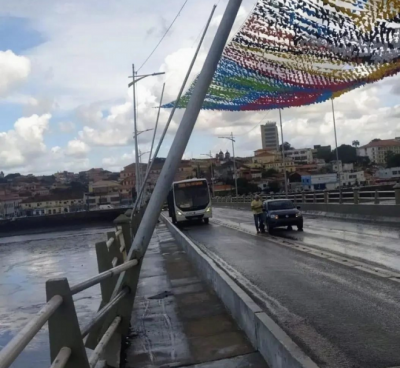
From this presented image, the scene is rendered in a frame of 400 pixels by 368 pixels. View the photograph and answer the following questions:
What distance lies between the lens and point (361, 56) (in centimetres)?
1778

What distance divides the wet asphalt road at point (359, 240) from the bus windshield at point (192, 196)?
12.5 metres

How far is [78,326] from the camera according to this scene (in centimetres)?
520

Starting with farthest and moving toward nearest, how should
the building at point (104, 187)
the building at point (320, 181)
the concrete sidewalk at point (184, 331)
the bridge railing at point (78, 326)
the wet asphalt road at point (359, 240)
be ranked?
1. the building at point (104, 187)
2. the building at point (320, 181)
3. the wet asphalt road at point (359, 240)
4. the concrete sidewalk at point (184, 331)
5. the bridge railing at point (78, 326)

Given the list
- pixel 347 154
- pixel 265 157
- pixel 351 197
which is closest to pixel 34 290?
pixel 351 197

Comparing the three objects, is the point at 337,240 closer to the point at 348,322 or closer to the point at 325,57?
the point at 325,57

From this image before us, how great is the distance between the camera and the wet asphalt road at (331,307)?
24.0ft

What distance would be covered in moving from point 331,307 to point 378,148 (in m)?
141

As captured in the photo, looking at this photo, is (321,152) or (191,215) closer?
(191,215)

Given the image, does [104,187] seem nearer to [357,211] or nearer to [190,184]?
[190,184]

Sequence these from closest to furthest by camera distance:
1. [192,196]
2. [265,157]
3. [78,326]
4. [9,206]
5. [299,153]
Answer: [78,326], [192,196], [9,206], [265,157], [299,153]

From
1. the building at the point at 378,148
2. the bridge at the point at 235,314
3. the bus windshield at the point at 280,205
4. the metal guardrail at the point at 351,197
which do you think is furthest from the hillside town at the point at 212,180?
the bridge at the point at 235,314

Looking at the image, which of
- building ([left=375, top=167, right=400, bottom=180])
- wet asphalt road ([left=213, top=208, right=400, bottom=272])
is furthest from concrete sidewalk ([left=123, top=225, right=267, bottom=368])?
building ([left=375, top=167, right=400, bottom=180])

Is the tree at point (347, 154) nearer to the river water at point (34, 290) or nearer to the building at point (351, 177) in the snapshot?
the building at point (351, 177)

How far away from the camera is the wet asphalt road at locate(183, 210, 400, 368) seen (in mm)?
7305
